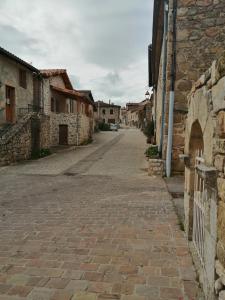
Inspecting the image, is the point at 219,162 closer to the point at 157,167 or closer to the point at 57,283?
the point at 57,283

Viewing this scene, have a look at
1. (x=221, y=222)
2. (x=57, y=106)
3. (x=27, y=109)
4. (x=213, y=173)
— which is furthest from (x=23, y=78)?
(x=221, y=222)

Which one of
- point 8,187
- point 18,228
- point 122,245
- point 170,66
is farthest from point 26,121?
point 122,245

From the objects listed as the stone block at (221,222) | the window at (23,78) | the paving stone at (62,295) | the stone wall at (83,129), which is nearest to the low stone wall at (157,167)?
the paving stone at (62,295)

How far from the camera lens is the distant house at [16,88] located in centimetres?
1630

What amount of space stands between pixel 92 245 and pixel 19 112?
15518 millimetres

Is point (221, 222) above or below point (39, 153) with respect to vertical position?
above

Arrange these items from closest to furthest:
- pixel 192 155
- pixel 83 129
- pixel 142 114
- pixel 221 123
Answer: pixel 221 123, pixel 192 155, pixel 83 129, pixel 142 114

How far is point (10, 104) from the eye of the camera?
17469 millimetres

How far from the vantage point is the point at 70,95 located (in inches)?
948

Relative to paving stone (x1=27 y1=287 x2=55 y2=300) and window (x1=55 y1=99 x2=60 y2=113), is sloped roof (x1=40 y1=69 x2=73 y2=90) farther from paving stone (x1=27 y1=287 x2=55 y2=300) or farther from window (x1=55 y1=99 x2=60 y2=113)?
paving stone (x1=27 y1=287 x2=55 y2=300)

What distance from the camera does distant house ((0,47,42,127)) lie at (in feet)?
53.5

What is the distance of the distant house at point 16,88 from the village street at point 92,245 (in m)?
9.91

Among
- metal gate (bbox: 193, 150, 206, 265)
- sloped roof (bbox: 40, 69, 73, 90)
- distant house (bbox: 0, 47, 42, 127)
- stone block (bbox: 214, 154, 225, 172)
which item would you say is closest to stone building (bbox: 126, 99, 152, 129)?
sloped roof (bbox: 40, 69, 73, 90)

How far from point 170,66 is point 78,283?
7748 mm
